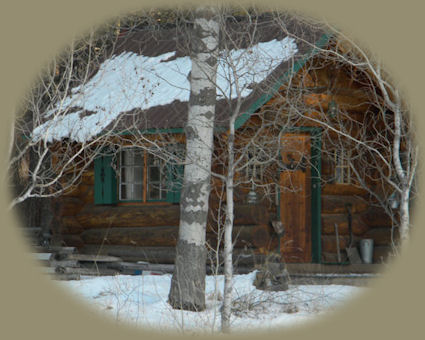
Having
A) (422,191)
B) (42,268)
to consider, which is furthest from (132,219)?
(422,191)

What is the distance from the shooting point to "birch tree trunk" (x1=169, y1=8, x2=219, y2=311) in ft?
27.6

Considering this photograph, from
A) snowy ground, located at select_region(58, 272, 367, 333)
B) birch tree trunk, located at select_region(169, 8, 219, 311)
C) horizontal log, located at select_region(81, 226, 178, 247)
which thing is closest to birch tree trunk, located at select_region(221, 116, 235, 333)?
snowy ground, located at select_region(58, 272, 367, 333)

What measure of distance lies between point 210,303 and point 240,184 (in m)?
3.59

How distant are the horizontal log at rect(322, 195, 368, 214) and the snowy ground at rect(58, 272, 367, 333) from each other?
2.77 metres

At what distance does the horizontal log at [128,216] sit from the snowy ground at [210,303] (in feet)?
7.63

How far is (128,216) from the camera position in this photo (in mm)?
12750

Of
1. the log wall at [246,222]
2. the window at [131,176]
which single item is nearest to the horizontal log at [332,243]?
the log wall at [246,222]

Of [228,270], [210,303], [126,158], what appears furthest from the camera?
[126,158]

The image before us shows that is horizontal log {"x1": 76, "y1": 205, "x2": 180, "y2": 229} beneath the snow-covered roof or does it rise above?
beneath

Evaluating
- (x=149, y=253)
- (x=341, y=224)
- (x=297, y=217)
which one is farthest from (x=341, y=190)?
(x=149, y=253)

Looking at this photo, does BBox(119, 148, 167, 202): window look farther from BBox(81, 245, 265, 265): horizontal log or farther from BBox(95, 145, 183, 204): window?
BBox(81, 245, 265, 265): horizontal log

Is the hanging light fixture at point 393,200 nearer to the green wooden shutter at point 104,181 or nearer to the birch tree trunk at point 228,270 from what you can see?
the birch tree trunk at point 228,270

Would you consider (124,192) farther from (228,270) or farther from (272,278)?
(228,270)

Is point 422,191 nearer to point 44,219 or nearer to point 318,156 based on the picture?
point 318,156
